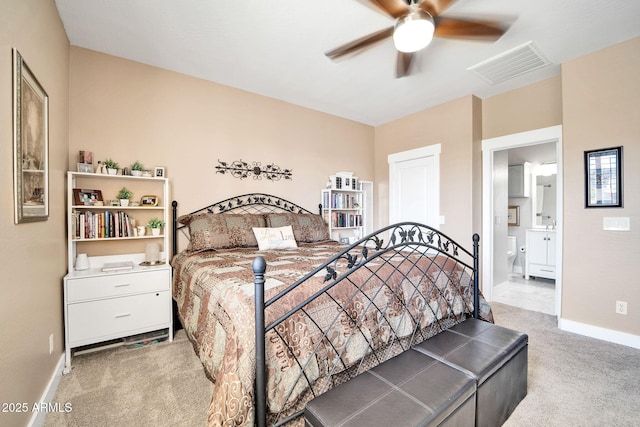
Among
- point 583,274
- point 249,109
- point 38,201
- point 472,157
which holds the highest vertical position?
point 249,109

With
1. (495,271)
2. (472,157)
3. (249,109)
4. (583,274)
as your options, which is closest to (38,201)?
(249,109)

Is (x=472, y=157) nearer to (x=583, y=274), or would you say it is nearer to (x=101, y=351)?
(x=583, y=274)

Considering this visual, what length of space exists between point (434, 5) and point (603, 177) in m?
2.32

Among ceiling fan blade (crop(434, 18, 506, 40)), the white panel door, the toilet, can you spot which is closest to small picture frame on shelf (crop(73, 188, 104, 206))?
ceiling fan blade (crop(434, 18, 506, 40))

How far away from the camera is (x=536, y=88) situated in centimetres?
323

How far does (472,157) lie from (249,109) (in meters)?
2.95

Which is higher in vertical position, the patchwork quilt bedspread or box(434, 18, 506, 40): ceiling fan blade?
box(434, 18, 506, 40): ceiling fan blade

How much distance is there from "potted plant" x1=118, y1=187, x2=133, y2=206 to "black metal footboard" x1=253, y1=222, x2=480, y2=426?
82.6 inches

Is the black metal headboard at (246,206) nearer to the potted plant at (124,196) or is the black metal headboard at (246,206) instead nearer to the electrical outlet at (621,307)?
the potted plant at (124,196)

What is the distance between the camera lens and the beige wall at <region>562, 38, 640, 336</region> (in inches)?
95.1

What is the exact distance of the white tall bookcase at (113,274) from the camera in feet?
6.81

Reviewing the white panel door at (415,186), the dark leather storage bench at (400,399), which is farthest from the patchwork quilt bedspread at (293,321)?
the white panel door at (415,186)

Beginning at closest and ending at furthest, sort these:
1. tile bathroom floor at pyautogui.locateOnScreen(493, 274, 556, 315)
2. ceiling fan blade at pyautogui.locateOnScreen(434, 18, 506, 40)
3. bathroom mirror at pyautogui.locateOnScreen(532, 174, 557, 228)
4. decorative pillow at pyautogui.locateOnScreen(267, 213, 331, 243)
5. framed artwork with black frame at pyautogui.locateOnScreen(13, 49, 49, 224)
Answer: framed artwork with black frame at pyautogui.locateOnScreen(13, 49, 49, 224), ceiling fan blade at pyautogui.locateOnScreen(434, 18, 506, 40), decorative pillow at pyautogui.locateOnScreen(267, 213, 331, 243), tile bathroom floor at pyautogui.locateOnScreen(493, 274, 556, 315), bathroom mirror at pyautogui.locateOnScreen(532, 174, 557, 228)

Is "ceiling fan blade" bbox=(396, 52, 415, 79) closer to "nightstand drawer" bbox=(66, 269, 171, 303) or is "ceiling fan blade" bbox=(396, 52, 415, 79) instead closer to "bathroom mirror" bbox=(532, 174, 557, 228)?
"nightstand drawer" bbox=(66, 269, 171, 303)
